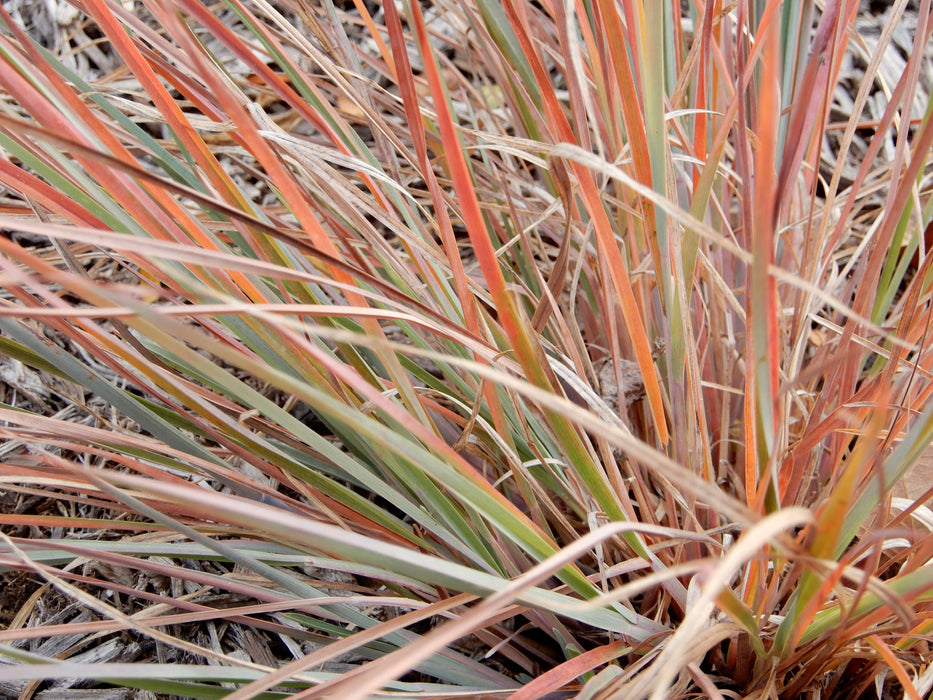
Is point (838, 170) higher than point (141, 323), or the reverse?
point (141, 323)

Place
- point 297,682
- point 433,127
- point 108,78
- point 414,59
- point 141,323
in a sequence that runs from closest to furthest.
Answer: point 141,323 → point 297,682 → point 433,127 → point 108,78 → point 414,59

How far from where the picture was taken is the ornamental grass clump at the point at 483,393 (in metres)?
0.33

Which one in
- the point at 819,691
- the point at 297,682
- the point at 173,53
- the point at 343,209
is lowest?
the point at 819,691

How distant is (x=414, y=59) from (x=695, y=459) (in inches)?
33.7

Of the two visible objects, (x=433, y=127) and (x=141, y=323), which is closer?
(x=141, y=323)

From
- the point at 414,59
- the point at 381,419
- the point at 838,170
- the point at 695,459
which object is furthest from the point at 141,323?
the point at 414,59

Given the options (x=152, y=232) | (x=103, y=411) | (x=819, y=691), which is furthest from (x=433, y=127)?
(x=819, y=691)

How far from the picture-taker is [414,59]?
1126 millimetres

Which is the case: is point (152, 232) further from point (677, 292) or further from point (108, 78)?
point (108, 78)

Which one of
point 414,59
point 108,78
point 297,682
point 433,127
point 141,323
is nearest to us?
point 141,323

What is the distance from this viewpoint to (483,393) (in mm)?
496

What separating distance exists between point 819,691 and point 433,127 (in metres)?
0.61

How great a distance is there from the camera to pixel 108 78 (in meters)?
0.88

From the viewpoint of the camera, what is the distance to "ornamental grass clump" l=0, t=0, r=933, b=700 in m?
0.33
